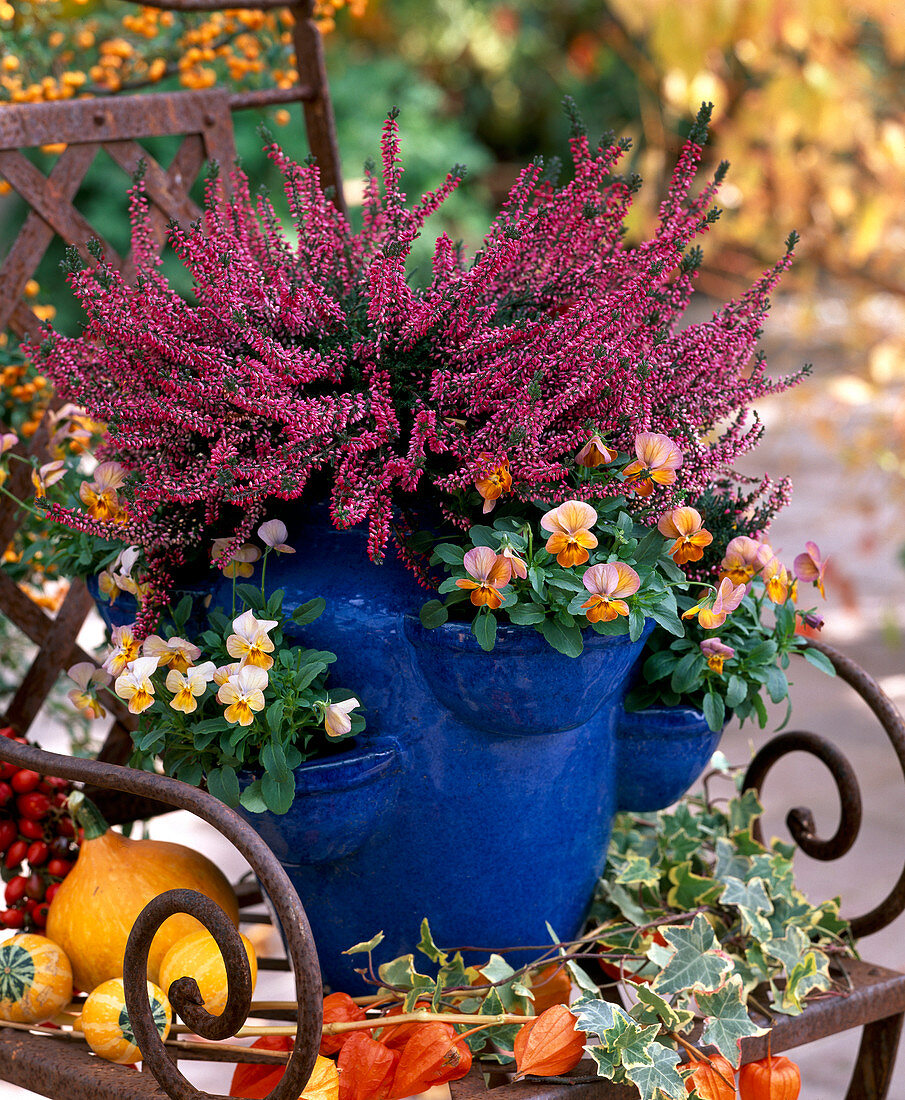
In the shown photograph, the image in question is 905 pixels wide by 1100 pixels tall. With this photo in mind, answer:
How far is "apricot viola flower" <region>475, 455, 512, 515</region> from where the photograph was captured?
0.86m

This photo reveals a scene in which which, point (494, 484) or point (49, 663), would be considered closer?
point (494, 484)

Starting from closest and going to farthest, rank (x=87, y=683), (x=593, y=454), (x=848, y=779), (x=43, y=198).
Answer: (x=593, y=454)
(x=87, y=683)
(x=848, y=779)
(x=43, y=198)

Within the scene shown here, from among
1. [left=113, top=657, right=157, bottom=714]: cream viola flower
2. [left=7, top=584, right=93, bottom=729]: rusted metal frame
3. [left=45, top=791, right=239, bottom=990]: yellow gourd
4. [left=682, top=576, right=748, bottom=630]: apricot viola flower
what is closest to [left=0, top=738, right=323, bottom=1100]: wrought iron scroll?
[left=113, top=657, right=157, bottom=714]: cream viola flower

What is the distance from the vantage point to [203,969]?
36.3 inches

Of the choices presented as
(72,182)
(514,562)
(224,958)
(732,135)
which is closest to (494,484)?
(514,562)

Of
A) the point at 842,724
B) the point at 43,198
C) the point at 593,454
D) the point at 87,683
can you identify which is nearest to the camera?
the point at 593,454

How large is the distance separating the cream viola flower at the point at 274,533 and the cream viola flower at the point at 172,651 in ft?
0.34

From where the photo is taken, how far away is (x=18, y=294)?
1239mm

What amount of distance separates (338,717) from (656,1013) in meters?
→ 0.36

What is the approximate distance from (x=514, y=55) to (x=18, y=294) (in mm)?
6584

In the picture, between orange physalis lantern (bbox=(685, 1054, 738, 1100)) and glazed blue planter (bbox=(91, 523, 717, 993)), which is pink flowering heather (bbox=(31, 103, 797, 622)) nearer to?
glazed blue planter (bbox=(91, 523, 717, 993))

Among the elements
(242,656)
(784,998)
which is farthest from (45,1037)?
(784,998)

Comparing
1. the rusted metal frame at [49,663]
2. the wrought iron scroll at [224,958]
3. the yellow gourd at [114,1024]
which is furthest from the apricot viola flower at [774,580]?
the rusted metal frame at [49,663]

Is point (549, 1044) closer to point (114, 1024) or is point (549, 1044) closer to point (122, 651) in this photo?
point (114, 1024)
